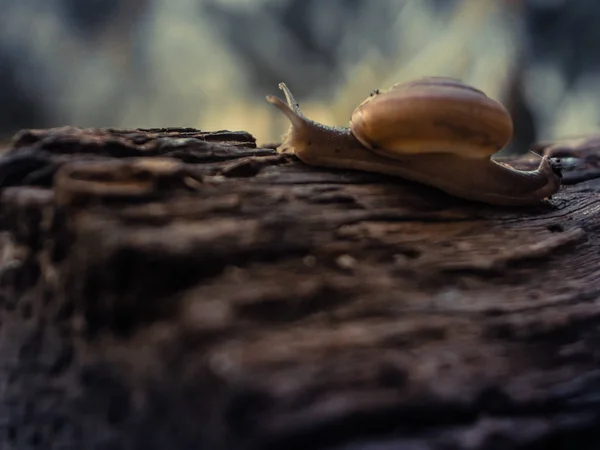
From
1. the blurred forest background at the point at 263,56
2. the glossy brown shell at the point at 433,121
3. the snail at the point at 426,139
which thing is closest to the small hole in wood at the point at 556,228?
the snail at the point at 426,139

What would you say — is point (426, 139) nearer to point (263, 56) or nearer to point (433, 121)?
point (433, 121)

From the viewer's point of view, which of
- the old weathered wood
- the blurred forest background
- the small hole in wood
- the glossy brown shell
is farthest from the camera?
the blurred forest background

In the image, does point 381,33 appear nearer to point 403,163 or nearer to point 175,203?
point 403,163

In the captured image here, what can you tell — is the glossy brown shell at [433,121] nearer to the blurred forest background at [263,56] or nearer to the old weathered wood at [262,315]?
the old weathered wood at [262,315]

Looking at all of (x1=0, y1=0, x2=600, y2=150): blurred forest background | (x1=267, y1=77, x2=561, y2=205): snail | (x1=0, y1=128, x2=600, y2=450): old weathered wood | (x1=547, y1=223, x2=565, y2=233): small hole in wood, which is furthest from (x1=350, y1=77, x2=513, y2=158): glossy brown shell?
(x1=0, y1=0, x2=600, y2=150): blurred forest background

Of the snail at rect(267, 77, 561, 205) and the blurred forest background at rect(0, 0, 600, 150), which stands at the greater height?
the blurred forest background at rect(0, 0, 600, 150)

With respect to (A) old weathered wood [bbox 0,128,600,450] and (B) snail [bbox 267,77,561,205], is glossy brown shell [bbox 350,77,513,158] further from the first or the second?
(A) old weathered wood [bbox 0,128,600,450]
